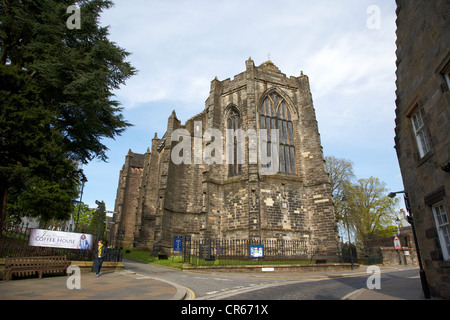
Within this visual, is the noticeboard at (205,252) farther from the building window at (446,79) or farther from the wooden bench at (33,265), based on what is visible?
the building window at (446,79)

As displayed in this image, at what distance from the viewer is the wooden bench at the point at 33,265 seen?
886 centimetres

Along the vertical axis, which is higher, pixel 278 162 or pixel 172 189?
pixel 278 162

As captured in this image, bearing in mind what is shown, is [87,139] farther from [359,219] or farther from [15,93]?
[359,219]

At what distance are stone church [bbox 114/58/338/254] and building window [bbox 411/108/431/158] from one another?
11753 mm

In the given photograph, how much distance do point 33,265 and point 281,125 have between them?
20.1 m

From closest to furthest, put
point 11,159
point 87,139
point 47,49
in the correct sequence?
1. point 11,159
2. point 47,49
3. point 87,139

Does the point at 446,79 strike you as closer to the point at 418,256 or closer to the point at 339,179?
the point at 418,256

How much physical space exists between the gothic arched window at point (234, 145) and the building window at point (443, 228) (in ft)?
50.3

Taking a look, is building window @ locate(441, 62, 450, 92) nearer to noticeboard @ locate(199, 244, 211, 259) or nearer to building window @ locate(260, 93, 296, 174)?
noticeboard @ locate(199, 244, 211, 259)

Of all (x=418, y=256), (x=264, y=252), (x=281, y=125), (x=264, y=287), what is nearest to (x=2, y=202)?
(x=264, y=287)
